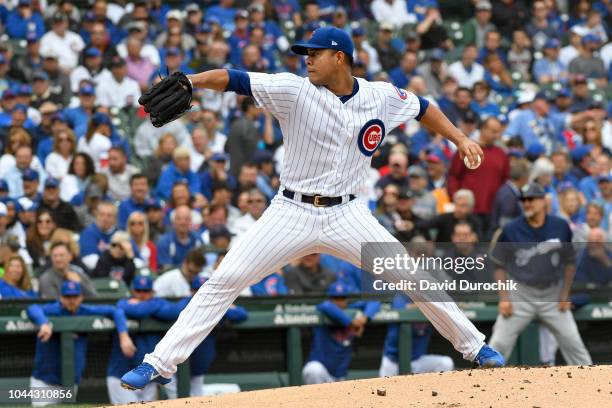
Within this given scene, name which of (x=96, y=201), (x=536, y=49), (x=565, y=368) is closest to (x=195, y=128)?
(x=96, y=201)

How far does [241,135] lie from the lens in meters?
12.6

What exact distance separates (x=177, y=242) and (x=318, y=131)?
14.8ft

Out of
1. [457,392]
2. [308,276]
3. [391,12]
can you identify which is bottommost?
[457,392]

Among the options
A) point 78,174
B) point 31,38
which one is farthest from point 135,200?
point 31,38

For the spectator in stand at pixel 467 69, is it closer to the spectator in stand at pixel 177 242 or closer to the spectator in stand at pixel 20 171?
the spectator in stand at pixel 177 242

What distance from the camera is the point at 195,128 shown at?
499 inches

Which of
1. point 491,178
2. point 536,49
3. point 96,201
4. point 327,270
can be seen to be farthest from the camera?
point 536,49

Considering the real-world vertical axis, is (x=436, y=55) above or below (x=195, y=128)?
above

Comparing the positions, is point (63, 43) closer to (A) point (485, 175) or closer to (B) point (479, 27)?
(A) point (485, 175)

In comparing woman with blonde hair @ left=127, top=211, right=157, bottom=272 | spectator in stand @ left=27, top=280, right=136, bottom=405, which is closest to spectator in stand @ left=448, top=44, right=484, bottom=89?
woman with blonde hair @ left=127, top=211, right=157, bottom=272

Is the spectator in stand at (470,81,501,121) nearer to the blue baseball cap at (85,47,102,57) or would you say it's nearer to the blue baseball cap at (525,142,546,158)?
the blue baseball cap at (525,142,546,158)

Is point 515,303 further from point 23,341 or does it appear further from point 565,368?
point 23,341

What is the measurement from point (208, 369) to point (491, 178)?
4.00 meters

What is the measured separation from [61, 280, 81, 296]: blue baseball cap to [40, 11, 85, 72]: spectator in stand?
4797 mm
